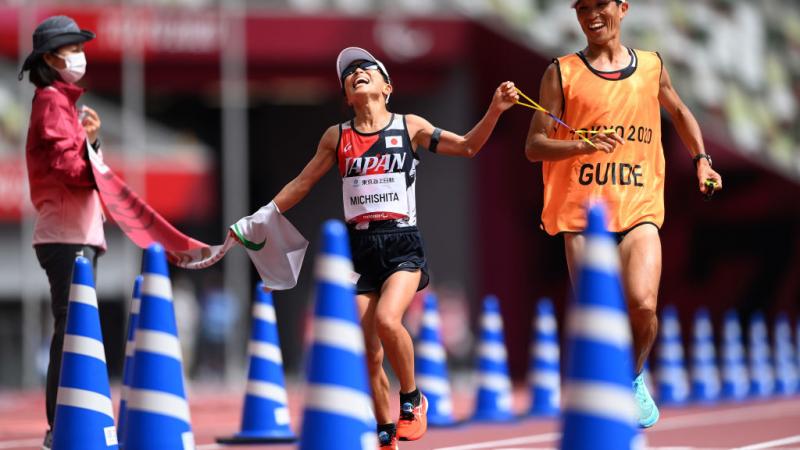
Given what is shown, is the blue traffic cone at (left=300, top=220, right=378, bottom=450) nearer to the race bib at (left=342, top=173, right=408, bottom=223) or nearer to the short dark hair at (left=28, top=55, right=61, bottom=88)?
the race bib at (left=342, top=173, right=408, bottom=223)

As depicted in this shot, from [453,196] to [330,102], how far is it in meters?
3.74

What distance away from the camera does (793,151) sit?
31.5 metres

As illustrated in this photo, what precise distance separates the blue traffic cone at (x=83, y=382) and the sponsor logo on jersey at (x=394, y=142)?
1.73 metres

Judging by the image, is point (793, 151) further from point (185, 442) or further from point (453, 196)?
point (185, 442)

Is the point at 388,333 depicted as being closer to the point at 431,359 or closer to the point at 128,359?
the point at 128,359

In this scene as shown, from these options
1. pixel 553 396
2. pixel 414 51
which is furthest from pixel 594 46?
pixel 414 51

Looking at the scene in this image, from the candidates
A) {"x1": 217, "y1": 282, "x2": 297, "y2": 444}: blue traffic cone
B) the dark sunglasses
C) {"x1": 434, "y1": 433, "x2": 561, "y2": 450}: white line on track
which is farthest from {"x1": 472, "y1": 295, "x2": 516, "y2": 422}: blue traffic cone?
the dark sunglasses

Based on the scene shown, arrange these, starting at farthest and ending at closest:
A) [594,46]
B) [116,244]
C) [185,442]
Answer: [116,244] < [594,46] < [185,442]

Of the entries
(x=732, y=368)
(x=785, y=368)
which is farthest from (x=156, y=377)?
(x=785, y=368)

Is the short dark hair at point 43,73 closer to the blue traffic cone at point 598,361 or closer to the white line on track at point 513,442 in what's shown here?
the white line on track at point 513,442

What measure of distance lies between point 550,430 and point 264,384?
261cm

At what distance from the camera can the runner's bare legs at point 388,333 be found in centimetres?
845

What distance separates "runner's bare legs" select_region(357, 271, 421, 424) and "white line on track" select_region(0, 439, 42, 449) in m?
3.19

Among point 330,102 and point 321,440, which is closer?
point 321,440
